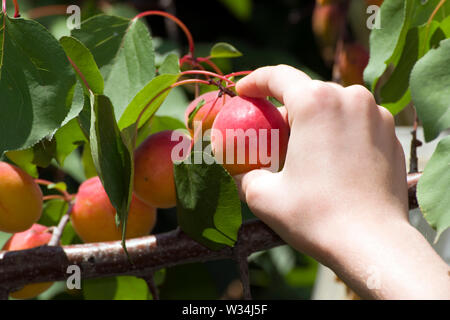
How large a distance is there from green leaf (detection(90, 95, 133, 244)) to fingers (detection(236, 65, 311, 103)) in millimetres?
131

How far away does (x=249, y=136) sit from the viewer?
606 millimetres

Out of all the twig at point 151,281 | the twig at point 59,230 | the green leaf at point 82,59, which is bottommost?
the twig at point 151,281

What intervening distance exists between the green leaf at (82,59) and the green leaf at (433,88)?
0.32 meters

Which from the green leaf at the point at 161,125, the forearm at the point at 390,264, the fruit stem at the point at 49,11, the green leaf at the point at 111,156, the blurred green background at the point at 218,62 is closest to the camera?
the forearm at the point at 390,264

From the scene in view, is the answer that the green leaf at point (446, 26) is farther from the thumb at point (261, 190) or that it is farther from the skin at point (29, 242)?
the skin at point (29, 242)

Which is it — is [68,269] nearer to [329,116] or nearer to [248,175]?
[248,175]

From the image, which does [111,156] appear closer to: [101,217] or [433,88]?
[101,217]

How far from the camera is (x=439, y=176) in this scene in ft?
1.95

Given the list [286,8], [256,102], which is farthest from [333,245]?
[286,8]

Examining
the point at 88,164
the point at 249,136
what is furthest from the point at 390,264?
the point at 88,164

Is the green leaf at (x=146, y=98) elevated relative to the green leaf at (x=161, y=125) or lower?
elevated

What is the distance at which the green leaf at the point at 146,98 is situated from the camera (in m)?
0.62

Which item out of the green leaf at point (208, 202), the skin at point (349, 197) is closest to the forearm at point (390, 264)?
the skin at point (349, 197)
